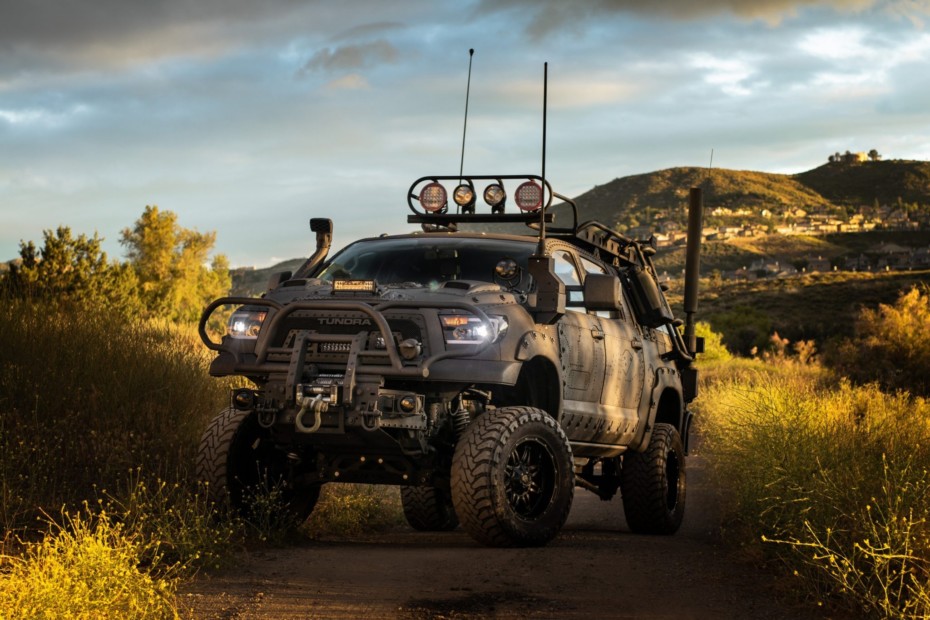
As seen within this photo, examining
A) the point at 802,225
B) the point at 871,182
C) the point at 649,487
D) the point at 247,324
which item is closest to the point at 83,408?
the point at 247,324

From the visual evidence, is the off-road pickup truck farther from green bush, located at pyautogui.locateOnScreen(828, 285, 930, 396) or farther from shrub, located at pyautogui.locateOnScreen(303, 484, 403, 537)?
green bush, located at pyautogui.locateOnScreen(828, 285, 930, 396)

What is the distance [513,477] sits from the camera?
26.8 ft

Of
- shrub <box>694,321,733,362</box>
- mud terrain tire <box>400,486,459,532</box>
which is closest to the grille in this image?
mud terrain tire <box>400,486,459,532</box>

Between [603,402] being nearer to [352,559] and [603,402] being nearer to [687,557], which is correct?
[687,557]

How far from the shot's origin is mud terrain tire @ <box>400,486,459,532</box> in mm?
11109

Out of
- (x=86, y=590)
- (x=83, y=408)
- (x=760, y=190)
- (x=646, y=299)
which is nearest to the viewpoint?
(x=86, y=590)

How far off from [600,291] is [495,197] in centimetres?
161

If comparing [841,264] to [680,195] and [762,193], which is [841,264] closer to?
[762,193]

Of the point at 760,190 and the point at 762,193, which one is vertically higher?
the point at 760,190

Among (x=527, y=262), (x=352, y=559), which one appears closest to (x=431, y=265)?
(x=527, y=262)

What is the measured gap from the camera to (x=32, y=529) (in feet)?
29.3

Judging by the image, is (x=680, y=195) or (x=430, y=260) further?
(x=680, y=195)

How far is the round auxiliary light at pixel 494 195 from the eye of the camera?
10086 mm

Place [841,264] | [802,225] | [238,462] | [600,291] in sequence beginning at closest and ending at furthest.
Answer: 1. [238,462]
2. [600,291]
3. [841,264]
4. [802,225]
